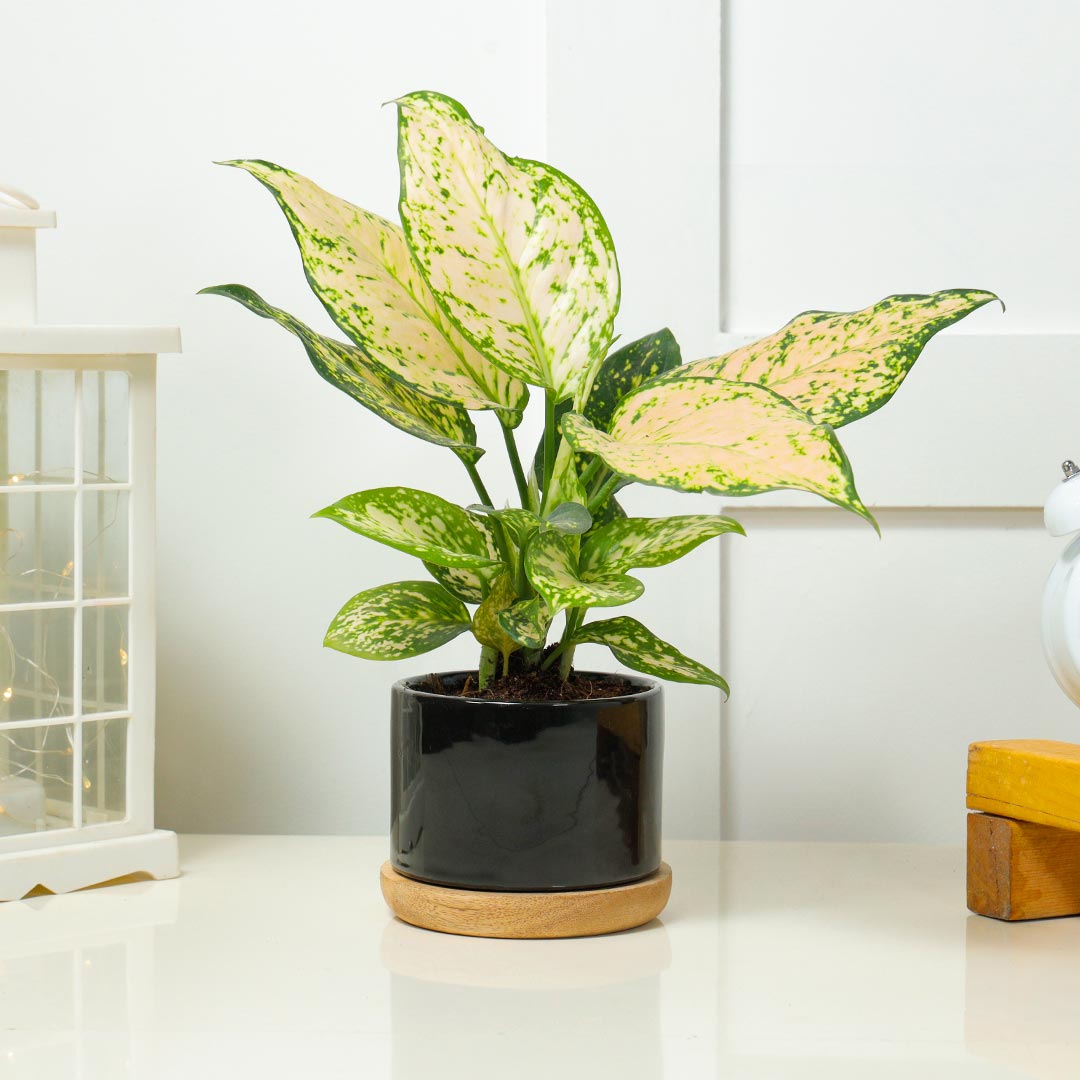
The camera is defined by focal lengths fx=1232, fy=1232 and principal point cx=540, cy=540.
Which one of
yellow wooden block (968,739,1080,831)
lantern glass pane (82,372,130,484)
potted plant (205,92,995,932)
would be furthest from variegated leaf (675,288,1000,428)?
lantern glass pane (82,372,130,484)

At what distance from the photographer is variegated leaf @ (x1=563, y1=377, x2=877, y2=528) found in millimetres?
529

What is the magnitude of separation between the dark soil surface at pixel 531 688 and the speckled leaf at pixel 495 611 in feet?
0.08

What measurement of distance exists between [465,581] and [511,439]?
3.5 inches

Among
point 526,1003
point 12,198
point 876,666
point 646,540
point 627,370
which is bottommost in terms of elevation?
point 526,1003

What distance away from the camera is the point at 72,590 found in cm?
79

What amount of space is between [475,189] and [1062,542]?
0.58 m

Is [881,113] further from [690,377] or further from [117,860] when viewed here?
[117,860]

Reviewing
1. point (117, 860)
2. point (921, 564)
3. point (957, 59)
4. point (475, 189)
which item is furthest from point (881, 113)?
point (117, 860)

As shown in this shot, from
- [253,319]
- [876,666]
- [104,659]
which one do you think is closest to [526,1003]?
[104,659]

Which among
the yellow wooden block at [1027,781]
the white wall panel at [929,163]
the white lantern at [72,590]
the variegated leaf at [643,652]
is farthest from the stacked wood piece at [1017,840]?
the white lantern at [72,590]

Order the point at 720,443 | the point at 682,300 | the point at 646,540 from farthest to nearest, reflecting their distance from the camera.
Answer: the point at 682,300
the point at 646,540
the point at 720,443

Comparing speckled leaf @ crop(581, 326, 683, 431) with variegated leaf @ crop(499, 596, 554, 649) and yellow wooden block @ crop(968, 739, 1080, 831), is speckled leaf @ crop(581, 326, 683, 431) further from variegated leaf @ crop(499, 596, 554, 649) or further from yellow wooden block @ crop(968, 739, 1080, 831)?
yellow wooden block @ crop(968, 739, 1080, 831)

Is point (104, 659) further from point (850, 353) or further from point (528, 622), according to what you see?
point (850, 353)

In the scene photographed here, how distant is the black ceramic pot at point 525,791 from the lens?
678 mm
